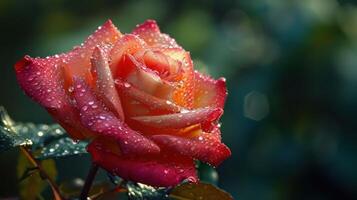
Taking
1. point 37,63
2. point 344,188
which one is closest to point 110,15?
point 344,188

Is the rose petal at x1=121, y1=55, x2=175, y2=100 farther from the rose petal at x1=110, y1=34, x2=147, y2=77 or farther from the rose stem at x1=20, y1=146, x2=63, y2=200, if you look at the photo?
the rose stem at x1=20, y1=146, x2=63, y2=200

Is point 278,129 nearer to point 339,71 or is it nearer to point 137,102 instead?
point 339,71

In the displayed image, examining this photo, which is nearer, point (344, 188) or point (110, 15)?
point (344, 188)

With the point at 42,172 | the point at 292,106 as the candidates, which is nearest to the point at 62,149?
the point at 42,172

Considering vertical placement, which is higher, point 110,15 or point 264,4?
point 264,4

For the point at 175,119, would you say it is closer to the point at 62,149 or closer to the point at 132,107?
the point at 132,107

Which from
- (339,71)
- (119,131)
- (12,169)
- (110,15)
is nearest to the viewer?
(119,131)
